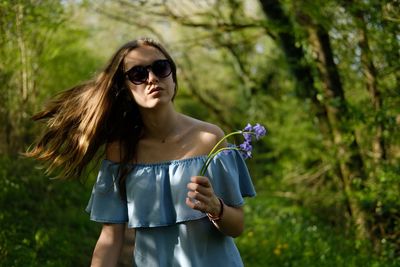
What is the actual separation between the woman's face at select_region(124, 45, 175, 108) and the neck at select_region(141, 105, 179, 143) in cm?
6

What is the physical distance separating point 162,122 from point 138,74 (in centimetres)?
27

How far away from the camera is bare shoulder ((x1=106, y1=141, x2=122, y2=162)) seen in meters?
3.55

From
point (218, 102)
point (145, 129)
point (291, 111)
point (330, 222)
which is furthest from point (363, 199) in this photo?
point (218, 102)

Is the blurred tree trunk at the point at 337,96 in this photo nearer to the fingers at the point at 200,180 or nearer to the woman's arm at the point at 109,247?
the woman's arm at the point at 109,247

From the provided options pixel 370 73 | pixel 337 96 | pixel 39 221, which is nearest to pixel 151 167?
pixel 39 221

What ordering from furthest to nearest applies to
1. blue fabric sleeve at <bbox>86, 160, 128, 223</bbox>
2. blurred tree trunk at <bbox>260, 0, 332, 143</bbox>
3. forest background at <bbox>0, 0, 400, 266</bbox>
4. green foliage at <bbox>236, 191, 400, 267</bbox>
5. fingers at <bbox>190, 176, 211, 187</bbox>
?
blurred tree trunk at <bbox>260, 0, 332, 143</bbox> < green foliage at <bbox>236, 191, 400, 267</bbox> < forest background at <bbox>0, 0, 400, 266</bbox> < blue fabric sleeve at <bbox>86, 160, 128, 223</bbox> < fingers at <bbox>190, 176, 211, 187</bbox>

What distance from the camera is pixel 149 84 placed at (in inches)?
132

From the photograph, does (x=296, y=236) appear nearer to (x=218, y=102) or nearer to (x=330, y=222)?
(x=330, y=222)

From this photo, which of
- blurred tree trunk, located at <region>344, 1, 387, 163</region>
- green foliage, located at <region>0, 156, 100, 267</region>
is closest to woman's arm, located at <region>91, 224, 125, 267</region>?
green foliage, located at <region>0, 156, 100, 267</region>

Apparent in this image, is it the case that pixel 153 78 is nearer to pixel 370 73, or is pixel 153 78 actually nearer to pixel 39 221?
pixel 39 221

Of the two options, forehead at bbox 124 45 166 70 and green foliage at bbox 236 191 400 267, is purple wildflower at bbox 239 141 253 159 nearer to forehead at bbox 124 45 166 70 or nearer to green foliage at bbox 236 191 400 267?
forehead at bbox 124 45 166 70

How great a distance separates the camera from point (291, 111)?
36.3 feet

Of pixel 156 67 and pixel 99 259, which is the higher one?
pixel 156 67

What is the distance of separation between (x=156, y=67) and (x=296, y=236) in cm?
435
